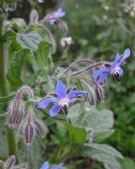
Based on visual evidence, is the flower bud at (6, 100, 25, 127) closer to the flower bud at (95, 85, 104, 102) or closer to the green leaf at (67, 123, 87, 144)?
the flower bud at (95, 85, 104, 102)

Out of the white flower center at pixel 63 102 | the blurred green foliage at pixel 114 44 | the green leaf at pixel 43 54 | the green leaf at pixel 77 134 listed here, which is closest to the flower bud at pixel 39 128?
the white flower center at pixel 63 102

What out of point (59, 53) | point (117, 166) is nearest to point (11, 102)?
point (117, 166)

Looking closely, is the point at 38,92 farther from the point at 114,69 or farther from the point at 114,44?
the point at 114,44

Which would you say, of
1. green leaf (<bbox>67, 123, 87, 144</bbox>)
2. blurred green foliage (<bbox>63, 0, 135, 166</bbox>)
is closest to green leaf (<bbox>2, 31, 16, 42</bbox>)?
green leaf (<bbox>67, 123, 87, 144</bbox>)

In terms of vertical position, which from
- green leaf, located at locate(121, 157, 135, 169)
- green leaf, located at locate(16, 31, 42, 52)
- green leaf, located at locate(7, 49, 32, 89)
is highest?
green leaf, located at locate(16, 31, 42, 52)

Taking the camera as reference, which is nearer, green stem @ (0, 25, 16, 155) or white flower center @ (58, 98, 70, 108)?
white flower center @ (58, 98, 70, 108)

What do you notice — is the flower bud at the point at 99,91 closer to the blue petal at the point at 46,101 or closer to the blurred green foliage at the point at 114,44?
the blue petal at the point at 46,101

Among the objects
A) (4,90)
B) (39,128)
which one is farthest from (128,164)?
(39,128)

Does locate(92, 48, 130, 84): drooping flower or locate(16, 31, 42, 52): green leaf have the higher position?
locate(16, 31, 42, 52): green leaf
